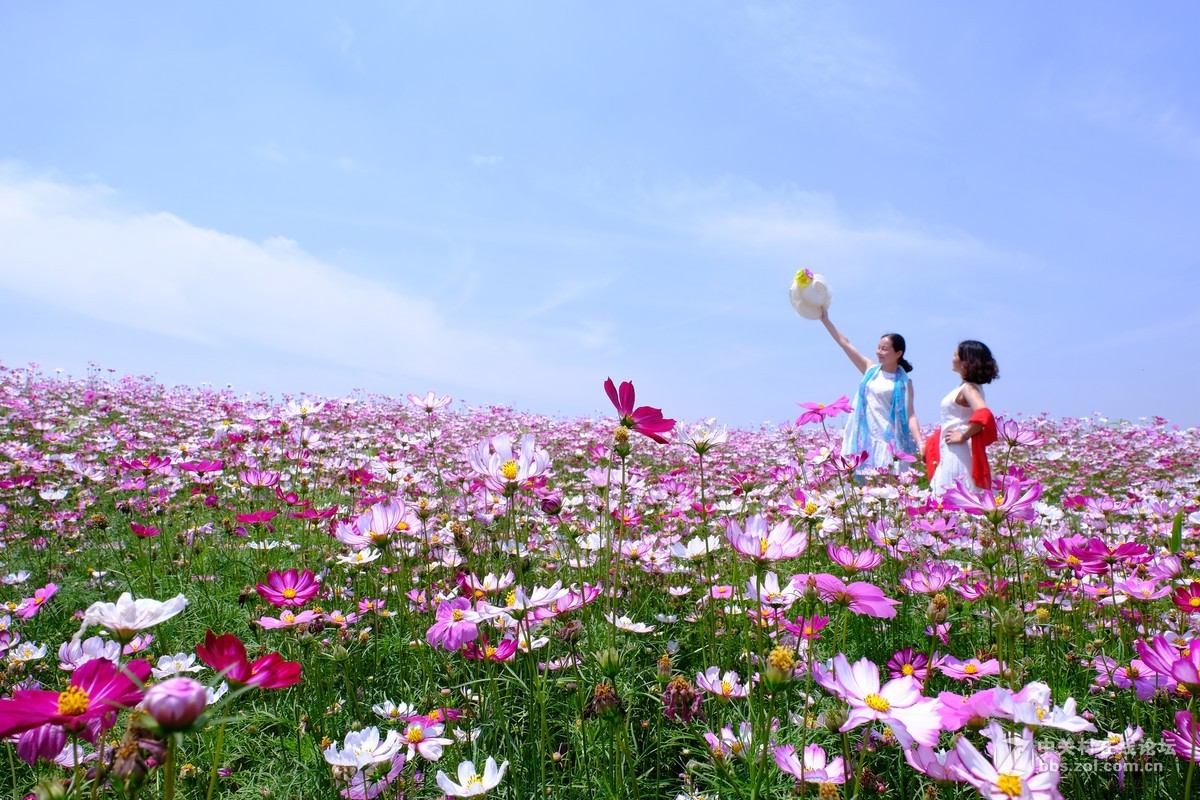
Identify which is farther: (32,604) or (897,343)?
(897,343)

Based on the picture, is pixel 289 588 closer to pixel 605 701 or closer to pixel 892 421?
pixel 605 701

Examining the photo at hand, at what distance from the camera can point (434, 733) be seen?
4.73 feet

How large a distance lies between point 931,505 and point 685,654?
1.21 m

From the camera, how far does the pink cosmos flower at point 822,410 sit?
2.64 metres

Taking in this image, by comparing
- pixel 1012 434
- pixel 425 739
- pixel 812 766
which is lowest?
pixel 425 739

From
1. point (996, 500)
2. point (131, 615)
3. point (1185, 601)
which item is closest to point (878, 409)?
point (1185, 601)

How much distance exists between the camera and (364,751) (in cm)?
131

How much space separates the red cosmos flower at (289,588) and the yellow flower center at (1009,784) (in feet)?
4.55

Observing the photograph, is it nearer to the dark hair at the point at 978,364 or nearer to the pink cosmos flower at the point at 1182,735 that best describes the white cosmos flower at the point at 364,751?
the pink cosmos flower at the point at 1182,735

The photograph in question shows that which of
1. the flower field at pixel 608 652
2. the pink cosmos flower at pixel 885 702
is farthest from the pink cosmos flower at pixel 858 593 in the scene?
the pink cosmos flower at pixel 885 702

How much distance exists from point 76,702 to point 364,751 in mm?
603

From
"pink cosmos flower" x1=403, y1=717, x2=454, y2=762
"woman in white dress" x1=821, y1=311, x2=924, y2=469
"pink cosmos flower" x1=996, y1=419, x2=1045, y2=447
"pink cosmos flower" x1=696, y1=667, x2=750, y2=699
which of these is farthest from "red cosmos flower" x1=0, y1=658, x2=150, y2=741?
"woman in white dress" x1=821, y1=311, x2=924, y2=469

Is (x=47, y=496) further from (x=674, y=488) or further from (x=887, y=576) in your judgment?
(x=887, y=576)

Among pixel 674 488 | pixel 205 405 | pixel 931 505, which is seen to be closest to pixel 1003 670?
pixel 931 505
